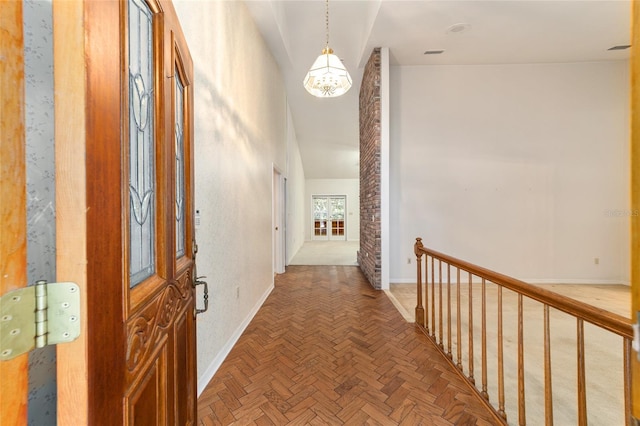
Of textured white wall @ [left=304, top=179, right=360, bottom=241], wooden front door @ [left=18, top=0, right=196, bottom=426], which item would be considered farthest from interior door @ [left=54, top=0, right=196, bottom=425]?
textured white wall @ [left=304, top=179, right=360, bottom=241]

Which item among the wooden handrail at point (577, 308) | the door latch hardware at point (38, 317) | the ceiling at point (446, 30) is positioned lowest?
the wooden handrail at point (577, 308)

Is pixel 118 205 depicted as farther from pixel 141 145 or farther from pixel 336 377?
pixel 336 377

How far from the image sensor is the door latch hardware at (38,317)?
398 millimetres

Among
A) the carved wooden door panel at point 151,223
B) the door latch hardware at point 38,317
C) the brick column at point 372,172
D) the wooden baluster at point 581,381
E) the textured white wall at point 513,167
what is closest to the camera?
the door latch hardware at point 38,317

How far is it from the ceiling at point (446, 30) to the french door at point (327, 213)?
623 centimetres

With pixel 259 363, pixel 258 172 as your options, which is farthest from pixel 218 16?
pixel 259 363

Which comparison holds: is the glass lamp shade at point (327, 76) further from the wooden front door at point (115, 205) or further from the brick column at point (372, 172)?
the wooden front door at point (115, 205)

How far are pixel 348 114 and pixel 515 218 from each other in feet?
14.6

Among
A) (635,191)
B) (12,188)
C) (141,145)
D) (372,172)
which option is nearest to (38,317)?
(12,188)

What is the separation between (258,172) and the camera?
331cm

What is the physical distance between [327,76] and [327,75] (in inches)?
0.4

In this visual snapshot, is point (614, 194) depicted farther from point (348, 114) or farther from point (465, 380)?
point (348, 114)

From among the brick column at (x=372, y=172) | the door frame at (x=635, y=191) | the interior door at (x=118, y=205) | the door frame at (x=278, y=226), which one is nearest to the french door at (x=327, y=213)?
the door frame at (x=278, y=226)

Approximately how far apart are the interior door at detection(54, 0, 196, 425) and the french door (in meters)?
9.89
